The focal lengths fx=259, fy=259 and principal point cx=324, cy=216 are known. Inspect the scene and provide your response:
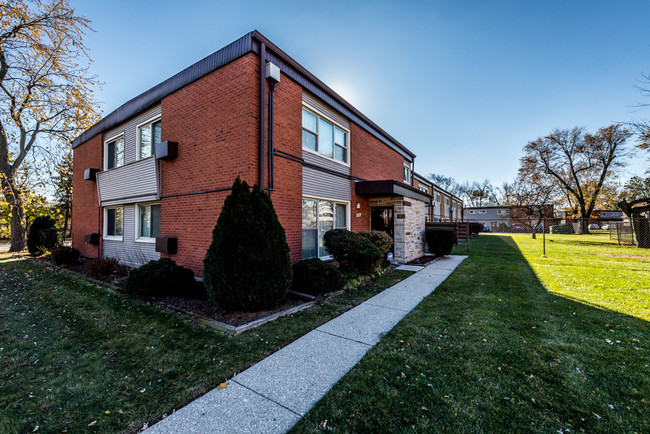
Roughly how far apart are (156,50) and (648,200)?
83.5ft

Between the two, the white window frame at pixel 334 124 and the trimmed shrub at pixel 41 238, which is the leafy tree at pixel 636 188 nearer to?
the white window frame at pixel 334 124

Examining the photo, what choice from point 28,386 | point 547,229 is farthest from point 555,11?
point 547,229

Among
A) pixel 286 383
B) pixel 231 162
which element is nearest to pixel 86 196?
pixel 231 162

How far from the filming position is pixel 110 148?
1053 centimetres

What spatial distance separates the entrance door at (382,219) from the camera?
10266mm

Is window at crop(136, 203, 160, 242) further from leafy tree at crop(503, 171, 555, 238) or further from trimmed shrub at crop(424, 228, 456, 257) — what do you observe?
leafy tree at crop(503, 171, 555, 238)

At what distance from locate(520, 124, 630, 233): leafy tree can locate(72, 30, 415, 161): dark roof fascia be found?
29.5 m

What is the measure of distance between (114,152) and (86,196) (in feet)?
9.37

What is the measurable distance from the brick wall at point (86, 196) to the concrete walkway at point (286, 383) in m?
11.4

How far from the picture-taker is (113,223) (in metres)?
10.2

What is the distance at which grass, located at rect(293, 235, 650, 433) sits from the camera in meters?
2.13

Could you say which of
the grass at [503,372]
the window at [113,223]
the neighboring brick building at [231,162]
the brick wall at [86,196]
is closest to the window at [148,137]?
the neighboring brick building at [231,162]

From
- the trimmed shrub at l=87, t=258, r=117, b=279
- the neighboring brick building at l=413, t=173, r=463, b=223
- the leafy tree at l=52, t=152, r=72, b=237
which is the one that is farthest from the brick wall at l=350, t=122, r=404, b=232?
the leafy tree at l=52, t=152, r=72, b=237

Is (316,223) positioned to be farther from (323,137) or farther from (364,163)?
(364,163)
